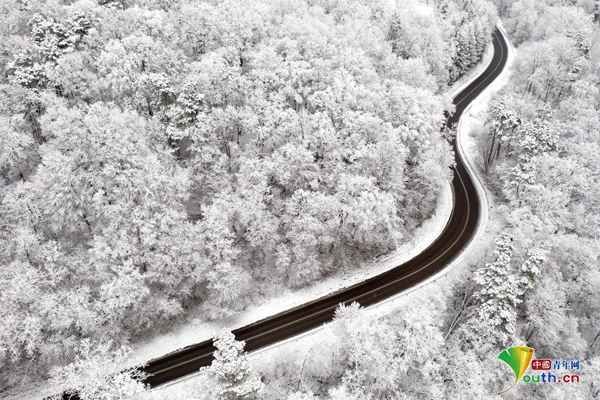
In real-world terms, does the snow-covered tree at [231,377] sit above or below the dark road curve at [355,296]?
above

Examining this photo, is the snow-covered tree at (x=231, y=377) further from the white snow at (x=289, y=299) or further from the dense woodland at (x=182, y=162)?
the white snow at (x=289, y=299)

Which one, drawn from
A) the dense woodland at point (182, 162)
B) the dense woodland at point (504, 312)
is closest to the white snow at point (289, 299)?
the dense woodland at point (182, 162)

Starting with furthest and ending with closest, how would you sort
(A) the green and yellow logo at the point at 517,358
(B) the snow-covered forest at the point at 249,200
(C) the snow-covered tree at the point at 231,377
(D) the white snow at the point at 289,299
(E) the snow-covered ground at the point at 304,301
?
1. (D) the white snow at the point at 289,299
2. (E) the snow-covered ground at the point at 304,301
3. (A) the green and yellow logo at the point at 517,358
4. (B) the snow-covered forest at the point at 249,200
5. (C) the snow-covered tree at the point at 231,377

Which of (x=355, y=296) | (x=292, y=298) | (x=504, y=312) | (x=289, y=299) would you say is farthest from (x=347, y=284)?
(x=504, y=312)

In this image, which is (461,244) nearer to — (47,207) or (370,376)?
(370,376)

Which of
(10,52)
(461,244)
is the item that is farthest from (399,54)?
(10,52)
